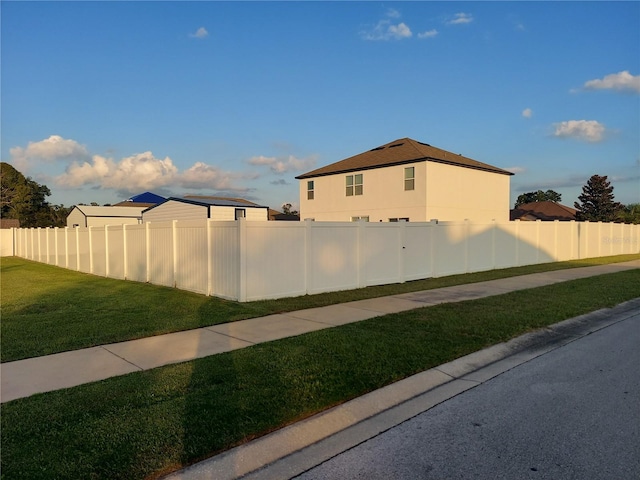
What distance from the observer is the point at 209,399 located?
4.73m

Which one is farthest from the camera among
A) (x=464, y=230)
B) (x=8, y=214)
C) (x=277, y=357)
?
(x=8, y=214)

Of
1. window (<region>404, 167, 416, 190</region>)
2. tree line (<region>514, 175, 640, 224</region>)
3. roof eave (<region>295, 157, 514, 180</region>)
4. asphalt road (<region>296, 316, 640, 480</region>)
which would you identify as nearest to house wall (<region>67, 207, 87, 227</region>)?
roof eave (<region>295, 157, 514, 180</region>)

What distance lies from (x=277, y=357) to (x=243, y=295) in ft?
15.9

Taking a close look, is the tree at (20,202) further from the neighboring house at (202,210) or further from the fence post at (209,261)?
the fence post at (209,261)

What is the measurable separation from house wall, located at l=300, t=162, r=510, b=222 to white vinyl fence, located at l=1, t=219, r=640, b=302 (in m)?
5.58

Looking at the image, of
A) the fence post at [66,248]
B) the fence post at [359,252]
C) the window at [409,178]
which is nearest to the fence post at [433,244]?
the fence post at [359,252]

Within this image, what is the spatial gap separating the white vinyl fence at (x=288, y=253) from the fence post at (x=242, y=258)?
0.02 metres

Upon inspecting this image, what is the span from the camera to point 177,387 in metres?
5.13

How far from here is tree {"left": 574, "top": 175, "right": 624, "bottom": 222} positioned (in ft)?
192

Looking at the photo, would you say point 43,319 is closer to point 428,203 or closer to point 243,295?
point 243,295

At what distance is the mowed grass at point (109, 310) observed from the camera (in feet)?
24.7

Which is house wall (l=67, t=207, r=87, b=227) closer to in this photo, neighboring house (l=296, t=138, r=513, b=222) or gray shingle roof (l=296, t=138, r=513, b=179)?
gray shingle roof (l=296, t=138, r=513, b=179)

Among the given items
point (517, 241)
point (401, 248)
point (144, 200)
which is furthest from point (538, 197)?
point (401, 248)

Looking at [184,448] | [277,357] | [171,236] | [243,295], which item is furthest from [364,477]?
[171,236]
